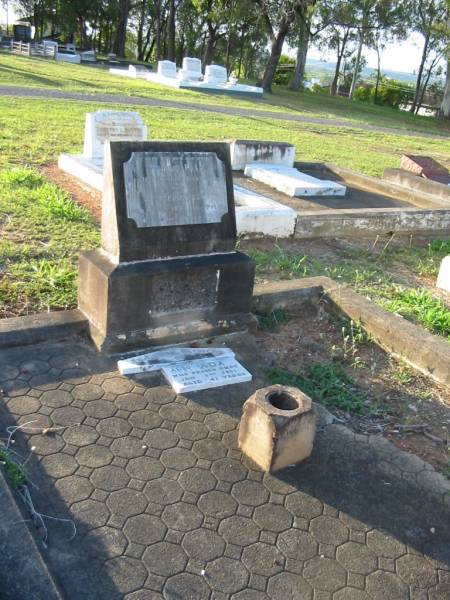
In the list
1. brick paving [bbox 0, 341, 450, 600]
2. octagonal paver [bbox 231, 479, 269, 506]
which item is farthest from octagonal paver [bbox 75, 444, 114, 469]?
octagonal paver [bbox 231, 479, 269, 506]

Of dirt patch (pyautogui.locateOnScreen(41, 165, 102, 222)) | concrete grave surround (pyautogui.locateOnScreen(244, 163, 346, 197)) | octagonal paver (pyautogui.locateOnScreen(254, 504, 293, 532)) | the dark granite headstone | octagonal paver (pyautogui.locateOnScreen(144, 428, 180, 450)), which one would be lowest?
octagonal paver (pyautogui.locateOnScreen(254, 504, 293, 532))

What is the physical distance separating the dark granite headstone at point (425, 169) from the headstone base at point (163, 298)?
26.9 feet

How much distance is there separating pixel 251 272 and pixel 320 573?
2.45m

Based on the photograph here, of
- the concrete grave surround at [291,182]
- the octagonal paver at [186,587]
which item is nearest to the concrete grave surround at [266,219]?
the concrete grave surround at [291,182]

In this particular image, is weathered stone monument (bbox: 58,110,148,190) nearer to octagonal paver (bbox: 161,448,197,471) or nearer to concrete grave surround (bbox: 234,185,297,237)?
concrete grave surround (bbox: 234,185,297,237)

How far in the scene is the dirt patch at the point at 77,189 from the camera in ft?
24.9

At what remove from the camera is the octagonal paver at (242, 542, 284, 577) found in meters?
2.64

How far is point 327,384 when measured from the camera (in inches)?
164

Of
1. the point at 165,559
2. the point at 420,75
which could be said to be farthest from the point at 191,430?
the point at 420,75

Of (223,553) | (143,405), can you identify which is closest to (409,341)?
(143,405)

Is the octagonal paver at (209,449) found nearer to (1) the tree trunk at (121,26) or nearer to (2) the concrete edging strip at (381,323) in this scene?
(2) the concrete edging strip at (381,323)

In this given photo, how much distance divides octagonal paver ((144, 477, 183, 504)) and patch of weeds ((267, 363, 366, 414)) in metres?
1.30

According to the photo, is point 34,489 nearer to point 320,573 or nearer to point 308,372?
point 320,573

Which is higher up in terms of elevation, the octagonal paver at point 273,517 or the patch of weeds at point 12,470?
Answer: the patch of weeds at point 12,470
